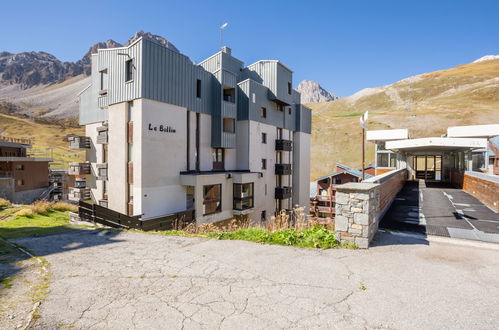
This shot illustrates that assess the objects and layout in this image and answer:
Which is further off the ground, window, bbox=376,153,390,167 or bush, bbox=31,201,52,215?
window, bbox=376,153,390,167

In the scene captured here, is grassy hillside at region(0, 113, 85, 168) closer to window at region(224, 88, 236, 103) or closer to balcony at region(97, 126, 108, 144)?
balcony at region(97, 126, 108, 144)

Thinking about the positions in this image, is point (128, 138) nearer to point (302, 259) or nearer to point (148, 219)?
point (148, 219)

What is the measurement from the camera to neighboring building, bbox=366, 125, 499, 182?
60.1 feet

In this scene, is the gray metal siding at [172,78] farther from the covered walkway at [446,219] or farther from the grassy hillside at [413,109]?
the grassy hillside at [413,109]

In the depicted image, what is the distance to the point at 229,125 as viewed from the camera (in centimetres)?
2462

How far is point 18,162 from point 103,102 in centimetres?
2550

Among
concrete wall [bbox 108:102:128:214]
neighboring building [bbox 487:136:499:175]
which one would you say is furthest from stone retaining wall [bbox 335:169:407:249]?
neighboring building [bbox 487:136:499:175]

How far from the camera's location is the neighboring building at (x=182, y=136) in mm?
17403

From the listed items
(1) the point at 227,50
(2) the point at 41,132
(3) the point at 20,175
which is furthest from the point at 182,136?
(2) the point at 41,132

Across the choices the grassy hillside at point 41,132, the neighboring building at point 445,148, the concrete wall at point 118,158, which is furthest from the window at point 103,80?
the grassy hillside at point 41,132

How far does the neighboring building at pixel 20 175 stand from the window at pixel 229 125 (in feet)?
94.5

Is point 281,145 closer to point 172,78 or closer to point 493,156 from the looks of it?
point 172,78

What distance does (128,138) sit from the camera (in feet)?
58.8

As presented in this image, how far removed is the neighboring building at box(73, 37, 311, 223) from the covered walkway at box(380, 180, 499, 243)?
12.7 meters
